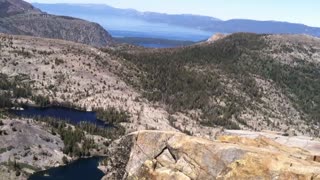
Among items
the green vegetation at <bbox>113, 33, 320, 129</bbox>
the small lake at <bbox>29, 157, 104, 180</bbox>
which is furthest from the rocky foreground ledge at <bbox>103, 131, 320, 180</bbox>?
the green vegetation at <bbox>113, 33, 320, 129</bbox>

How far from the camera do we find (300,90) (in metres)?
194

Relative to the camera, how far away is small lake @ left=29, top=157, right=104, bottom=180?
91.9 metres

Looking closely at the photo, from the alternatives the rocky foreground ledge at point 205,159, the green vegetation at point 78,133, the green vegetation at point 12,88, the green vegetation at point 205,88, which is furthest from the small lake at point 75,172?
the green vegetation at point 205,88

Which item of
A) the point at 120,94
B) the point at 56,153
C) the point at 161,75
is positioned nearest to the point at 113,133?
the point at 56,153

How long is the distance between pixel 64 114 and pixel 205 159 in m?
95.7

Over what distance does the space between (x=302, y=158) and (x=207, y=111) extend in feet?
375

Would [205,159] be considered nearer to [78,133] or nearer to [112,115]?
[78,133]

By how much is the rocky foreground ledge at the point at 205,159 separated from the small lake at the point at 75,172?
35.4 m

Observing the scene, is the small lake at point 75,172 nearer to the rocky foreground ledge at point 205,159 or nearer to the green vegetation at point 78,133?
the green vegetation at point 78,133

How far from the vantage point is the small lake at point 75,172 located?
91.9m

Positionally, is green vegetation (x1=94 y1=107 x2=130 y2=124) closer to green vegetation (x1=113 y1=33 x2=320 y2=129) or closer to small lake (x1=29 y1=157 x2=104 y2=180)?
green vegetation (x1=113 y1=33 x2=320 y2=129)

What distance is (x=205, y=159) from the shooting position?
48.0m

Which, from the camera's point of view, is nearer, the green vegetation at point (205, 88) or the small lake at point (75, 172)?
the small lake at point (75, 172)

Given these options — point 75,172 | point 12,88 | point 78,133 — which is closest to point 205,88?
point 12,88
